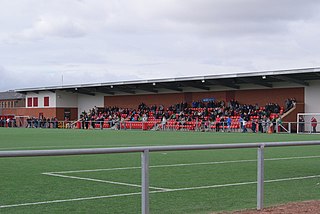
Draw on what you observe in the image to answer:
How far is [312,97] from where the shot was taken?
170 ft

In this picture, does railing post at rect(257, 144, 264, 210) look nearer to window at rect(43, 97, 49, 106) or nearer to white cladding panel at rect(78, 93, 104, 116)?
white cladding panel at rect(78, 93, 104, 116)

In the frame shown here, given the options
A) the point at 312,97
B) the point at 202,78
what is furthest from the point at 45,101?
the point at 312,97

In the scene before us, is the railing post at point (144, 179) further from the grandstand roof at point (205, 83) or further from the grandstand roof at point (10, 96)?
the grandstand roof at point (10, 96)

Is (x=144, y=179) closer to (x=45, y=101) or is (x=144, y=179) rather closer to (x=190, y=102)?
(x=190, y=102)

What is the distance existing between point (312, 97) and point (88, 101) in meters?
35.7

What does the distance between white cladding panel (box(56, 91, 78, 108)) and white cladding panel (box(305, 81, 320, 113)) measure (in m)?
37.7

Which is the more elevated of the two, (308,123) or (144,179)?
(308,123)

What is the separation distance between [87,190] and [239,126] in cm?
3959

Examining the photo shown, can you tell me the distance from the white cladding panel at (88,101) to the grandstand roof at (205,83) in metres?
0.79

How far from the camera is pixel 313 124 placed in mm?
45906

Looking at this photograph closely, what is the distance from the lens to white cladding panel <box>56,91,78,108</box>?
259 feet

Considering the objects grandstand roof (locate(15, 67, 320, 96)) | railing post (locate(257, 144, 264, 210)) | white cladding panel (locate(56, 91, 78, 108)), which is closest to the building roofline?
grandstand roof (locate(15, 67, 320, 96))

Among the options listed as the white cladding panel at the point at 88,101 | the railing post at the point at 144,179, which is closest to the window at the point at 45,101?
the white cladding panel at the point at 88,101

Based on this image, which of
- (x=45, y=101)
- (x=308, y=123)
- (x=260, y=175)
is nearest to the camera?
(x=260, y=175)
